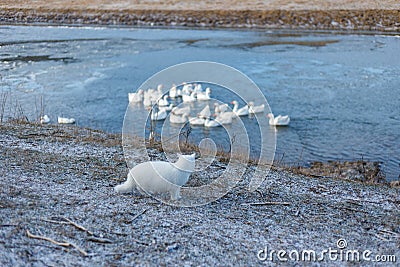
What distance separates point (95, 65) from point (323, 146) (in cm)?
1175

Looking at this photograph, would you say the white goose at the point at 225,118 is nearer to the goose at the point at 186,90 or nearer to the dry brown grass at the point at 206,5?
the goose at the point at 186,90

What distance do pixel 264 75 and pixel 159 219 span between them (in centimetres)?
1454

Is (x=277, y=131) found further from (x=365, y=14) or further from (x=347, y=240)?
(x=365, y=14)

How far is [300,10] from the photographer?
35781 millimetres

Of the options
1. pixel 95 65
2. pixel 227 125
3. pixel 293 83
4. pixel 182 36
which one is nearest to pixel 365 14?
pixel 182 36

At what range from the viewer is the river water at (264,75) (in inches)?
530

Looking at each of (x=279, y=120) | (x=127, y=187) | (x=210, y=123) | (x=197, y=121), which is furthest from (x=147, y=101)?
(x=127, y=187)

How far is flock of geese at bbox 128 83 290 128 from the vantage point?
1406 cm

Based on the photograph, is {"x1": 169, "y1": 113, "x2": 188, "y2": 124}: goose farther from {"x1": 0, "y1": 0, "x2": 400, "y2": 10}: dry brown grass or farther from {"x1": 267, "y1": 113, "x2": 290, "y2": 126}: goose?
{"x1": 0, "y1": 0, "x2": 400, "y2": 10}: dry brown grass

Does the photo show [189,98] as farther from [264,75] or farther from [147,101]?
[264,75]

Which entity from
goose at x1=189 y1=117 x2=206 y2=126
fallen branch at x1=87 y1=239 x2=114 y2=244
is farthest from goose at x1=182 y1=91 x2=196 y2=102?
fallen branch at x1=87 y1=239 x2=114 y2=244

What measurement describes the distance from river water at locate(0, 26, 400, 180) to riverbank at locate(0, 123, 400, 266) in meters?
4.06

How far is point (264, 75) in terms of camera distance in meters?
19.3

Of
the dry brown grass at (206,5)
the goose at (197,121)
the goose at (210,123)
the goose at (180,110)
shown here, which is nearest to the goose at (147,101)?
the goose at (180,110)
